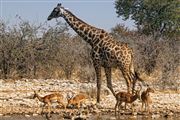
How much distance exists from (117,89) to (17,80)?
16.9ft

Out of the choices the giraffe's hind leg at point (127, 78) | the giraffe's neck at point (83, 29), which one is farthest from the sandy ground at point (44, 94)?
the giraffe's neck at point (83, 29)

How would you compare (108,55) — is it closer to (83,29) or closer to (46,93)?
(83,29)

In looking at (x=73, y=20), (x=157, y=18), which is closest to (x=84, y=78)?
(x=73, y=20)

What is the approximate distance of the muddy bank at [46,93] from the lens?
15.9 metres

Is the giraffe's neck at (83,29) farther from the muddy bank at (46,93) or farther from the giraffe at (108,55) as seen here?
the muddy bank at (46,93)

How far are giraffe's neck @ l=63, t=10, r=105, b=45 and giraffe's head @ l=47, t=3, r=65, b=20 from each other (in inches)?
5.5

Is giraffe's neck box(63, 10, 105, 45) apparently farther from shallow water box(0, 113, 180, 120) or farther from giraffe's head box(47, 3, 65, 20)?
shallow water box(0, 113, 180, 120)

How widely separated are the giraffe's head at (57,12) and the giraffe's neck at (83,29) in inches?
5.5

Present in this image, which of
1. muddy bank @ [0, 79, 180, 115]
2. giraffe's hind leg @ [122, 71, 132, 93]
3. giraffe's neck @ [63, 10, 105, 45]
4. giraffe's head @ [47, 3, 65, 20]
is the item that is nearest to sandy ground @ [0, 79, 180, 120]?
muddy bank @ [0, 79, 180, 115]

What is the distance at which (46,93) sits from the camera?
19109mm

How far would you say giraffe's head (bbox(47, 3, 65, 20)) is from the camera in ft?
59.0

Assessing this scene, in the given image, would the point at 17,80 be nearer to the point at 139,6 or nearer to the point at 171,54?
the point at 171,54

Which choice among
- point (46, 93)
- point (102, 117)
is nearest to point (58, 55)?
point (46, 93)

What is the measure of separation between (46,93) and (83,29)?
290cm
